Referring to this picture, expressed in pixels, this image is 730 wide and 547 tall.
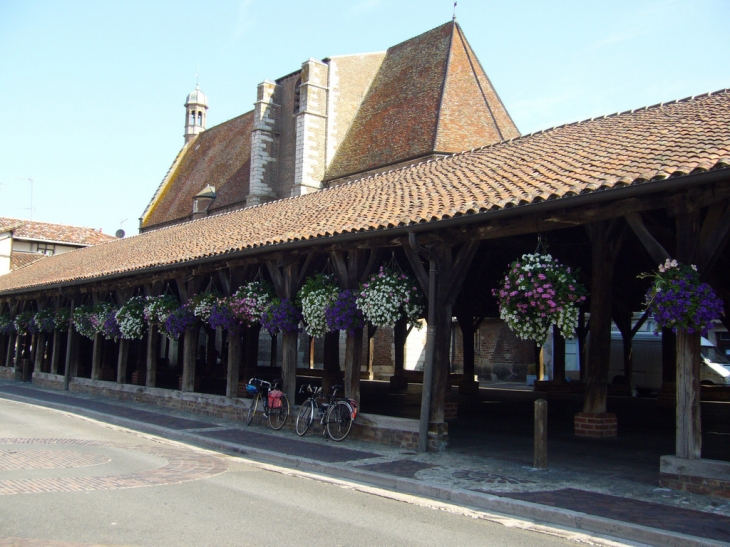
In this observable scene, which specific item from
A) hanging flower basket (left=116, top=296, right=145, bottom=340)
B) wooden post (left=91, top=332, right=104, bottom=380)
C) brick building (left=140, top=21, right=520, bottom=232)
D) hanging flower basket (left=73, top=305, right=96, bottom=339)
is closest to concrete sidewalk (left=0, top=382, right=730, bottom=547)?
hanging flower basket (left=116, top=296, right=145, bottom=340)

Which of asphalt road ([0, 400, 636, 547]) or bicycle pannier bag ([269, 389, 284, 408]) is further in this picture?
bicycle pannier bag ([269, 389, 284, 408])

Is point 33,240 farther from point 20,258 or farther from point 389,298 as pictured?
point 389,298

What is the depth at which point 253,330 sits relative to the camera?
1889cm


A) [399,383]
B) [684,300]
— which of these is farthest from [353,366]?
[399,383]

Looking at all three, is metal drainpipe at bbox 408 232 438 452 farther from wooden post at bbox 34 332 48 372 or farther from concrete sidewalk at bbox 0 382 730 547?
wooden post at bbox 34 332 48 372

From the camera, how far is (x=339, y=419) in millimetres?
10773

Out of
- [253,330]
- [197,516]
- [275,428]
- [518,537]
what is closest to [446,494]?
[518,537]

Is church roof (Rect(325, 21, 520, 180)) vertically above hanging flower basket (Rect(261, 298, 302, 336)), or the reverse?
church roof (Rect(325, 21, 520, 180))

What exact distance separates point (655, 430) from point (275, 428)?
6715 millimetres

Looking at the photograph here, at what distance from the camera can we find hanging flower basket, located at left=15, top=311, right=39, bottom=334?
23672mm

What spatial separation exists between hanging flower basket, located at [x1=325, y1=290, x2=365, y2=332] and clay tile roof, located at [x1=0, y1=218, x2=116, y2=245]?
34464mm

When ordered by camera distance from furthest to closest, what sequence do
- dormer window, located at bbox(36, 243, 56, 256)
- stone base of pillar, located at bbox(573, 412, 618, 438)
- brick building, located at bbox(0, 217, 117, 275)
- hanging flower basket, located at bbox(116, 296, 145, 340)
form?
1. dormer window, located at bbox(36, 243, 56, 256)
2. brick building, located at bbox(0, 217, 117, 275)
3. hanging flower basket, located at bbox(116, 296, 145, 340)
4. stone base of pillar, located at bbox(573, 412, 618, 438)

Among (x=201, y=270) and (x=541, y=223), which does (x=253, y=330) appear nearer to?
(x=201, y=270)

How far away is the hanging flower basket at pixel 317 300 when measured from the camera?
1105 cm
